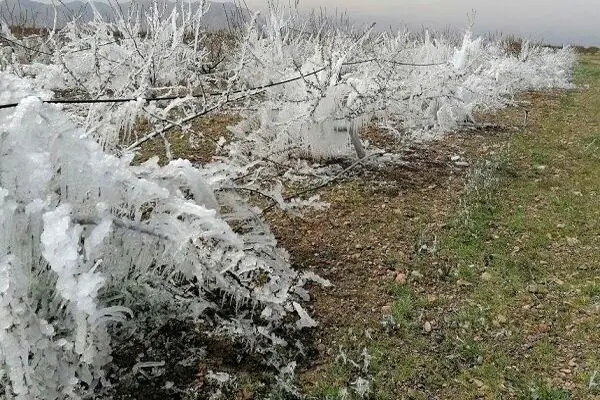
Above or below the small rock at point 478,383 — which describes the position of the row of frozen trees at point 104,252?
above

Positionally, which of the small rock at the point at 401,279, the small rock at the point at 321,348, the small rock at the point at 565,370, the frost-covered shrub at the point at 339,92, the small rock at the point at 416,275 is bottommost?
the small rock at the point at 565,370

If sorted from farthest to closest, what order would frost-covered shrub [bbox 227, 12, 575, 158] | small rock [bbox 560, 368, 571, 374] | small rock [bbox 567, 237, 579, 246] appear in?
frost-covered shrub [bbox 227, 12, 575, 158] → small rock [bbox 567, 237, 579, 246] → small rock [bbox 560, 368, 571, 374]

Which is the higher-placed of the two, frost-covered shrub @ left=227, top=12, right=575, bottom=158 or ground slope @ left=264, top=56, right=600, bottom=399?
frost-covered shrub @ left=227, top=12, right=575, bottom=158

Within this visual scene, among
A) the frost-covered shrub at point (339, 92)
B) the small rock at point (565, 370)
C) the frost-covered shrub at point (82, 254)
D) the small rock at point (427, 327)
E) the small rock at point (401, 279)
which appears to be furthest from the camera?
the frost-covered shrub at point (339, 92)

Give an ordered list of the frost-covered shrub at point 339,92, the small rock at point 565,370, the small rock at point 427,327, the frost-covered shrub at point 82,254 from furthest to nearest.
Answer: the frost-covered shrub at point 339,92 → the small rock at point 427,327 → the small rock at point 565,370 → the frost-covered shrub at point 82,254

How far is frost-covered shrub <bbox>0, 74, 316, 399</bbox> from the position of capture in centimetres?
215

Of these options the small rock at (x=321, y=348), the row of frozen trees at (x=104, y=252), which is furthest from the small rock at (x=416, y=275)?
the small rock at (x=321, y=348)

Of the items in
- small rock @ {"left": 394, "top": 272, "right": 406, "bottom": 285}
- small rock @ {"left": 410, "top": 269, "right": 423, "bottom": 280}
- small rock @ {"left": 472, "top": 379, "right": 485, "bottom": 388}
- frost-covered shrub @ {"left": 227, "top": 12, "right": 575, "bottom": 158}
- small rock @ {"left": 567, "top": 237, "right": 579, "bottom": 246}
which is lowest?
small rock @ {"left": 567, "top": 237, "right": 579, "bottom": 246}

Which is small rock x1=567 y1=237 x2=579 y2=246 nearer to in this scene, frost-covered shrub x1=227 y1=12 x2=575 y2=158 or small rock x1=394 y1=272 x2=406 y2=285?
small rock x1=394 y1=272 x2=406 y2=285

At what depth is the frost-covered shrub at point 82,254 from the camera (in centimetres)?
215

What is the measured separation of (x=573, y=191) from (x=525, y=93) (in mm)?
10526

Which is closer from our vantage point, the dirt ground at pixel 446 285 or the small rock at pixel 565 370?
the dirt ground at pixel 446 285

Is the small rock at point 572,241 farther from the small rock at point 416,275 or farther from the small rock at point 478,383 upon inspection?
the small rock at point 478,383

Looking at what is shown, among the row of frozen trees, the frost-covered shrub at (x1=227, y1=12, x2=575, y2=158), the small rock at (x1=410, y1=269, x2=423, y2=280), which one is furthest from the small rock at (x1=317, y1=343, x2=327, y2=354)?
the frost-covered shrub at (x1=227, y1=12, x2=575, y2=158)
